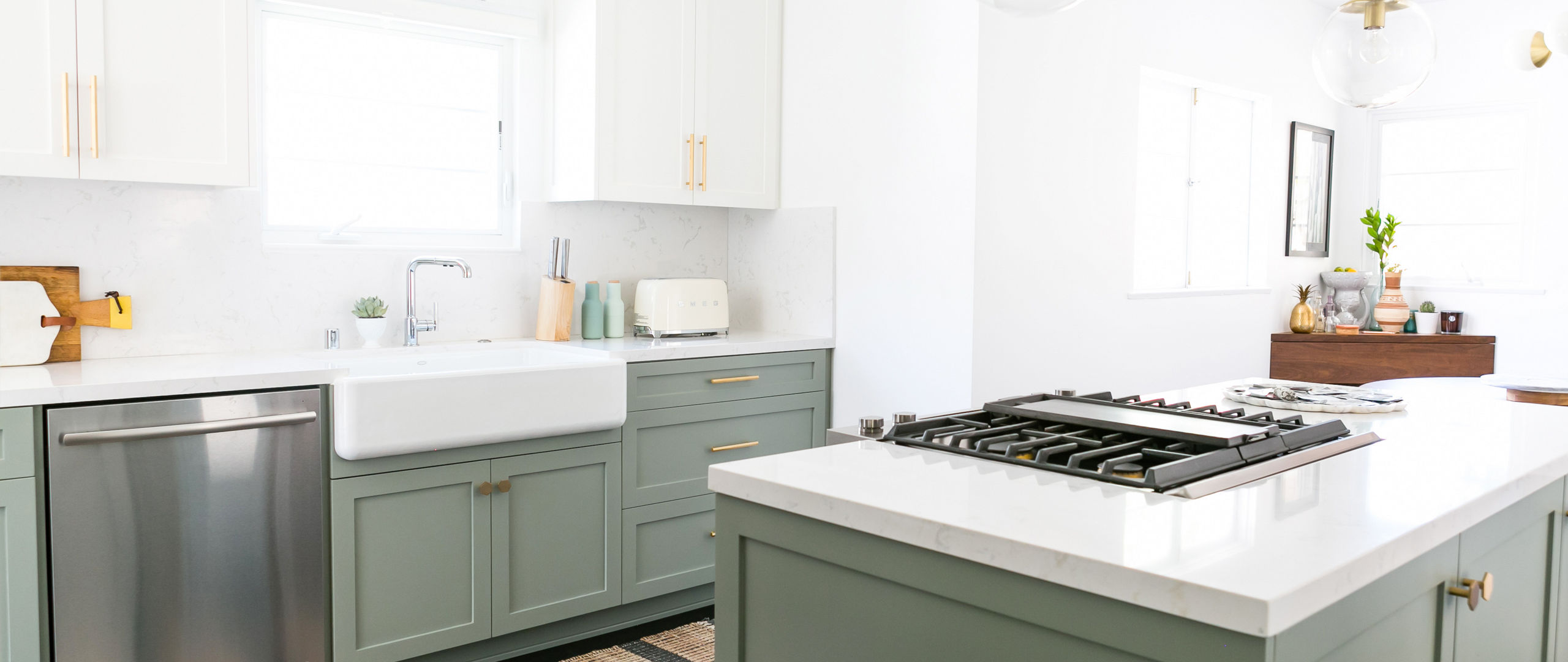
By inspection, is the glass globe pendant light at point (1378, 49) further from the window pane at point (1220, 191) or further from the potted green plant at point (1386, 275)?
the potted green plant at point (1386, 275)

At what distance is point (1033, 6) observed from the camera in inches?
59.6

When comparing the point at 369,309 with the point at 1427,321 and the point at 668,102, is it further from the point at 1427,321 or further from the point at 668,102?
the point at 1427,321

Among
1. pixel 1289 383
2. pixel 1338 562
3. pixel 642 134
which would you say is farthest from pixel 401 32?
pixel 1338 562

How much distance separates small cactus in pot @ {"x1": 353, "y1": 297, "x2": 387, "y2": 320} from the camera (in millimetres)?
3139

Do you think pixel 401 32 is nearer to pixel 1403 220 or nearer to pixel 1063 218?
pixel 1063 218

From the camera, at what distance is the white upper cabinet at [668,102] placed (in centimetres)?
340

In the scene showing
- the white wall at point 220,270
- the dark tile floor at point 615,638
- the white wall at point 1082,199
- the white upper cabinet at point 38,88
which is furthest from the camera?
the white wall at point 1082,199

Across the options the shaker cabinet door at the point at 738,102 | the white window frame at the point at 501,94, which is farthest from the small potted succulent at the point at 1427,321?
the white window frame at the point at 501,94

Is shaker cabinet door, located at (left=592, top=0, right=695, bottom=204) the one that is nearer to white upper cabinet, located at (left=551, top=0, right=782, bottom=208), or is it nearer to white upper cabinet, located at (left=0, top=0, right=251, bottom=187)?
white upper cabinet, located at (left=551, top=0, right=782, bottom=208)

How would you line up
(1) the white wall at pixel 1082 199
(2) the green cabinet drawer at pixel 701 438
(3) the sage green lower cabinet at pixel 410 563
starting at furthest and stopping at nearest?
(1) the white wall at pixel 1082 199, (2) the green cabinet drawer at pixel 701 438, (3) the sage green lower cabinet at pixel 410 563

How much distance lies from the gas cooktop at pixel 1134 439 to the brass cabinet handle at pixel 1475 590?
0.82 ft

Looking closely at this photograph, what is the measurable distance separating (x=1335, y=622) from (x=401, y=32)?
10.3ft

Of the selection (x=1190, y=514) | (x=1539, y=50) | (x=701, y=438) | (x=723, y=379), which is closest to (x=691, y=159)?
(x=723, y=379)

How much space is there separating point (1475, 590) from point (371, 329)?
9.21ft
